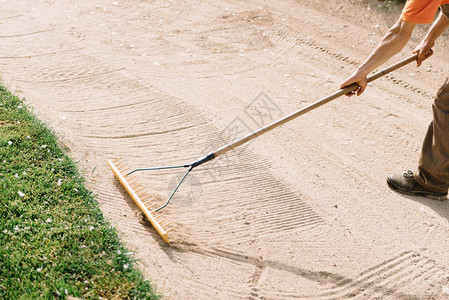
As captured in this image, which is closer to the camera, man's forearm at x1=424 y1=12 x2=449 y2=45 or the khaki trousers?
the khaki trousers

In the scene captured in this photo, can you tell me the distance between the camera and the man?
3.28 meters

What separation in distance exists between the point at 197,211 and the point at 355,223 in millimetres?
1468

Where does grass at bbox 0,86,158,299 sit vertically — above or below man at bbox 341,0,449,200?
below

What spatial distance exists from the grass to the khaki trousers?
2.87 metres

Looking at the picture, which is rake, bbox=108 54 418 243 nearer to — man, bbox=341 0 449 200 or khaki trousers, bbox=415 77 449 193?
man, bbox=341 0 449 200

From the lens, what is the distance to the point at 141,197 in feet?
12.5

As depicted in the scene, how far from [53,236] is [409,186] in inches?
133

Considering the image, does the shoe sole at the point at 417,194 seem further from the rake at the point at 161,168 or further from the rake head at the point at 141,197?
the rake head at the point at 141,197

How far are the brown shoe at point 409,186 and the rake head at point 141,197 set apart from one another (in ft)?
7.61

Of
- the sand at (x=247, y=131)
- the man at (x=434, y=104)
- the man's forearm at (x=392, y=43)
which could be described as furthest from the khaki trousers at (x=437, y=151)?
the man's forearm at (x=392, y=43)

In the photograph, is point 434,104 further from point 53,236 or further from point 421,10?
point 53,236

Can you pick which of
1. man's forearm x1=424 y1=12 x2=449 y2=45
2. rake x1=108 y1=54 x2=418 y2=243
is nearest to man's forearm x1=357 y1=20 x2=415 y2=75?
rake x1=108 y1=54 x2=418 y2=243

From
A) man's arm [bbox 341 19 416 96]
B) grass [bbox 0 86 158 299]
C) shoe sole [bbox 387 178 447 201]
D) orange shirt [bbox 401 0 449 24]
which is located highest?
orange shirt [bbox 401 0 449 24]

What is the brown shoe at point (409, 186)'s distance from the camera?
13.8ft
